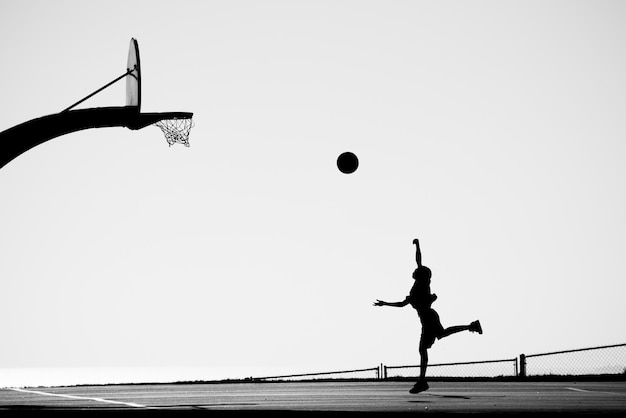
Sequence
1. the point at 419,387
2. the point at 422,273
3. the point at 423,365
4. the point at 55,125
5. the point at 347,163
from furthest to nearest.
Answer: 1. the point at 347,163
2. the point at 55,125
3. the point at 423,365
4. the point at 422,273
5. the point at 419,387

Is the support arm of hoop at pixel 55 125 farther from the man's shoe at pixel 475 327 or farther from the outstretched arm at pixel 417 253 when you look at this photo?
the man's shoe at pixel 475 327

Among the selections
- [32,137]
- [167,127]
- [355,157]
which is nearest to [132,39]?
[167,127]

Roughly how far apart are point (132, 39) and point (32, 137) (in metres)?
4.20

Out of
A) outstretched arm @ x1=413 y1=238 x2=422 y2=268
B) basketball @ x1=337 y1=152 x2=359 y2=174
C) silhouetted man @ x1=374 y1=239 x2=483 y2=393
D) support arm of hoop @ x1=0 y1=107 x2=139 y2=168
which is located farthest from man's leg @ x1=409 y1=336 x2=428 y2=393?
support arm of hoop @ x1=0 y1=107 x2=139 y2=168

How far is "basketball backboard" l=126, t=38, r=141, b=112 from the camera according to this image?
2066 centimetres

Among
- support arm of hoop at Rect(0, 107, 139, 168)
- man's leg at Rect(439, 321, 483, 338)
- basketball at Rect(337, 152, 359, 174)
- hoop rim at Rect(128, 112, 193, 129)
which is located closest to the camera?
man's leg at Rect(439, 321, 483, 338)

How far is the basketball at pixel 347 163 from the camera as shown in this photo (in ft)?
68.5

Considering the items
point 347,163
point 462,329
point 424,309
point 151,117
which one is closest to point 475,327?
point 462,329

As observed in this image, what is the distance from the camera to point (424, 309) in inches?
631

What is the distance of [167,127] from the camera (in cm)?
2122

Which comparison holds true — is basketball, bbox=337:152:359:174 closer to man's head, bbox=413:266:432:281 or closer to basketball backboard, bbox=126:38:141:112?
basketball backboard, bbox=126:38:141:112

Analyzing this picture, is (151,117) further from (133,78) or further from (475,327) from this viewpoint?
(475,327)

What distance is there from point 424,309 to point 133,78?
31.4 ft

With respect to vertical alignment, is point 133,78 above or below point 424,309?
above
